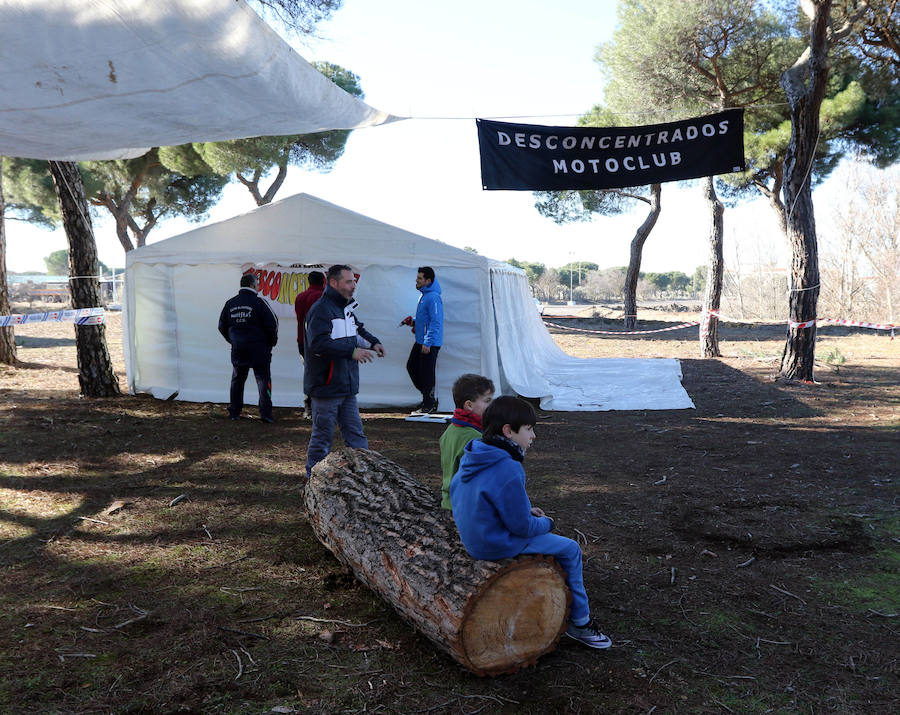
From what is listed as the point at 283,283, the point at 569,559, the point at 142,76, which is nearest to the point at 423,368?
the point at 283,283

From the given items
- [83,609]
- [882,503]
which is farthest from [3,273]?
[882,503]

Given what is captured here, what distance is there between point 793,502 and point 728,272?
32.1 meters

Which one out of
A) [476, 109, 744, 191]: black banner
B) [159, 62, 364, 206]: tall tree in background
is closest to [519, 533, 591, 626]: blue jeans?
[476, 109, 744, 191]: black banner

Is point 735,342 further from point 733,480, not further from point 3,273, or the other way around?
point 3,273

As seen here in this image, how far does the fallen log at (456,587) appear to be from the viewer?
2.46m

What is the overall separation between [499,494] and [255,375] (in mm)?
5335

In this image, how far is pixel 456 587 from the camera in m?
2.49

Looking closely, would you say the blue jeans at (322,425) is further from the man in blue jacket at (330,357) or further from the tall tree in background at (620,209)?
the tall tree in background at (620,209)

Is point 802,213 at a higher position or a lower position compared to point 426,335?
higher

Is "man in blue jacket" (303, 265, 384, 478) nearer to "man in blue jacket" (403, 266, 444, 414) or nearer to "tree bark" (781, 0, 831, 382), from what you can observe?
"man in blue jacket" (403, 266, 444, 414)

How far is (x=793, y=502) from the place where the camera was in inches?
182

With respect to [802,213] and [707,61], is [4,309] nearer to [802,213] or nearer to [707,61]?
[802,213]

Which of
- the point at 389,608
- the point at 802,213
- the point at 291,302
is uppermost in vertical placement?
the point at 802,213

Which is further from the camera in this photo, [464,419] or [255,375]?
[255,375]
